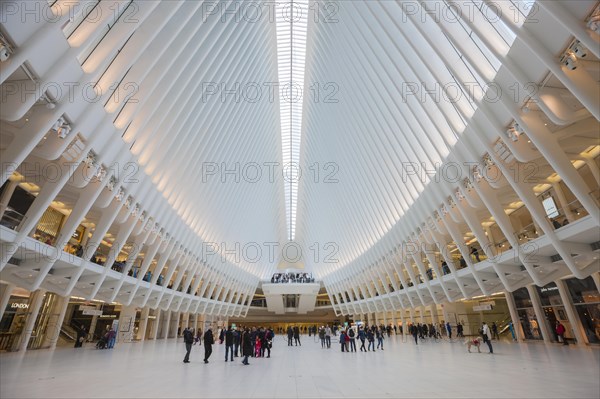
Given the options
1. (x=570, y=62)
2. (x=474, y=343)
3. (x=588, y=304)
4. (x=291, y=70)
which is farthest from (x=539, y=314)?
(x=291, y=70)

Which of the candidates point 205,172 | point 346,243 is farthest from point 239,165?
point 346,243

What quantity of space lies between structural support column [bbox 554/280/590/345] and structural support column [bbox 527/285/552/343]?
189 cm

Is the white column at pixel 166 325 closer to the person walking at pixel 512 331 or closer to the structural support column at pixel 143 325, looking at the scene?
the structural support column at pixel 143 325

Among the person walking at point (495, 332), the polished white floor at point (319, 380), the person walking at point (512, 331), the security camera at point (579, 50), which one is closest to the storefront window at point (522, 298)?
the person walking at point (512, 331)

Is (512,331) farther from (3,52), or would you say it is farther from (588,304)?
(3,52)

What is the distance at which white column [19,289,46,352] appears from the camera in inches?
631

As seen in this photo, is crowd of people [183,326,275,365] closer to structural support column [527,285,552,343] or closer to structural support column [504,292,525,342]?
structural support column [527,285,552,343]

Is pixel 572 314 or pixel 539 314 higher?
pixel 539 314

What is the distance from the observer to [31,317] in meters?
16.5

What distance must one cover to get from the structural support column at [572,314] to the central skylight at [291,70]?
20508 millimetres

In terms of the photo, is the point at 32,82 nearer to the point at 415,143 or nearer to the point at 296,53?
the point at 415,143

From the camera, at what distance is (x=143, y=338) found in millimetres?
27156

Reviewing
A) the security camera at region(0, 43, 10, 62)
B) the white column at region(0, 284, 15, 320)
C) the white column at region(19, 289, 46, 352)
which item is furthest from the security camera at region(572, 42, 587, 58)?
the white column at region(19, 289, 46, 352)

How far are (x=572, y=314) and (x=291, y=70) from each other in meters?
22.5
